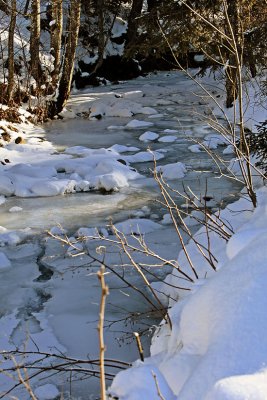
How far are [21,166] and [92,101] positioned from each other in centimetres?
640

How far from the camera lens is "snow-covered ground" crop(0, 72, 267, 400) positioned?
2.38 meters

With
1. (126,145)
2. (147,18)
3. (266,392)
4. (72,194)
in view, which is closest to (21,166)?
(72,194)

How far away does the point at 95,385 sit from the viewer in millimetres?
3627

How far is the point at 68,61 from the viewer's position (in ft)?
45.9

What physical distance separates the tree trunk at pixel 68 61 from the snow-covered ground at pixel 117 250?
503 millimetres

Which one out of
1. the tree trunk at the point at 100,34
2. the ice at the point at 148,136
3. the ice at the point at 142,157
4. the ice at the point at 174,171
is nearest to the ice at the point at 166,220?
the ice at the point at 174,171

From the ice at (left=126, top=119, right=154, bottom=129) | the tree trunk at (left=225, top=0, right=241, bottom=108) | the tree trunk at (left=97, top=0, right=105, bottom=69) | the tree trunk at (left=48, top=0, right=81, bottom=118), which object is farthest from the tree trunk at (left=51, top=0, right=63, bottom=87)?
the tree trunk at (left=97, top=0, right=105, bottom=69)

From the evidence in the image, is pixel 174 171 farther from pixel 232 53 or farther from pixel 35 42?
A: pixel 35 42

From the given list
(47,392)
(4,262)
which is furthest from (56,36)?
(47,392)

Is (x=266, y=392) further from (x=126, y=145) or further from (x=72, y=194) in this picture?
(x=126, y=145)

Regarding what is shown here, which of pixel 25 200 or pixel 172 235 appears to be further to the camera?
pixel 25 200

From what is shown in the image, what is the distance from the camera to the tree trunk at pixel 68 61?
43.9 feet

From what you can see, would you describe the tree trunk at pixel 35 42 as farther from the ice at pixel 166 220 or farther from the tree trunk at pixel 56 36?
the ice at pixel 166 220

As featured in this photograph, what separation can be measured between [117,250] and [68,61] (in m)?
9.09
